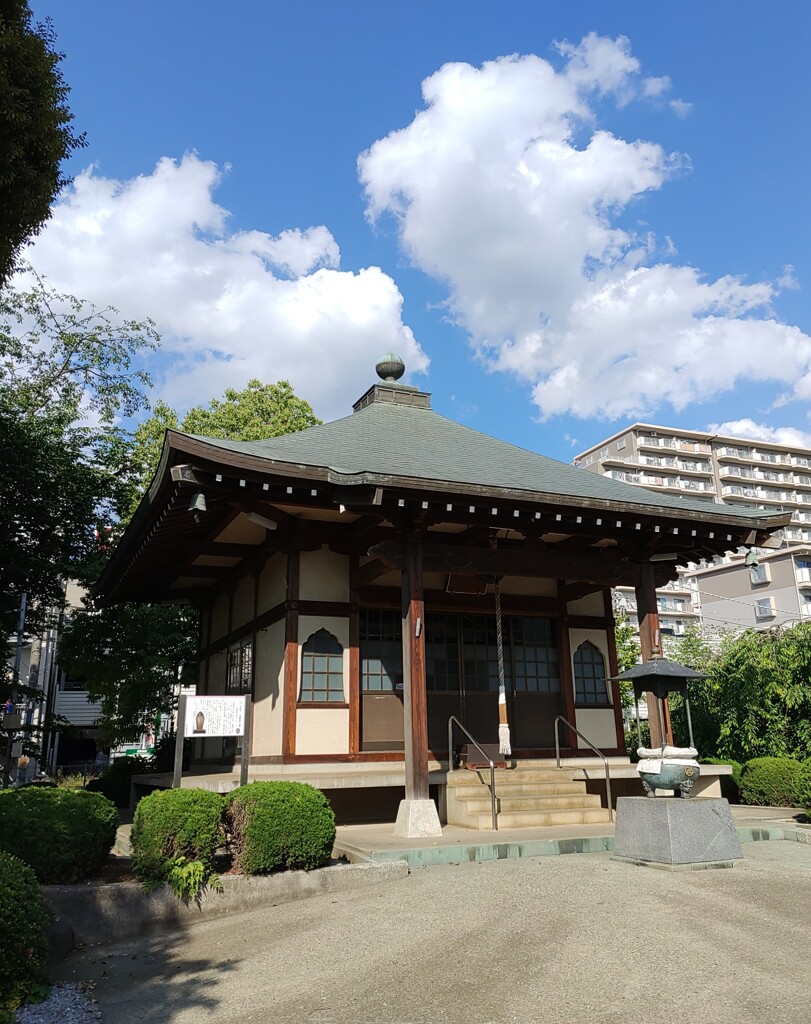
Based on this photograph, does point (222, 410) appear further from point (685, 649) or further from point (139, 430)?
point (685, 649)

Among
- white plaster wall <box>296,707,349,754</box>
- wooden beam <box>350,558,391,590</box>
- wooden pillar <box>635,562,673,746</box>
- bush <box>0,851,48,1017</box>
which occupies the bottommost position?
bush <box>0,851,48,1017</box>

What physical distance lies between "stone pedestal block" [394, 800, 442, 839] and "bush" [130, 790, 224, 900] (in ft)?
8.84

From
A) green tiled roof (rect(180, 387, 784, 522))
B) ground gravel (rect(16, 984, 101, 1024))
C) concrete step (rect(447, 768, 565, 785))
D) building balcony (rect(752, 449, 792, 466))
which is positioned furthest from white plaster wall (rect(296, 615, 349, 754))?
building balcony (rect(752, 449, 792, 466))

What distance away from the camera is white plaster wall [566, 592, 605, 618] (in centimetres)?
1414

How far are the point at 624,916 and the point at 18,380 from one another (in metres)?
22.7

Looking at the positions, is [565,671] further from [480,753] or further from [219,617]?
[219,617]

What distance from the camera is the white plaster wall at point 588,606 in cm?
1414

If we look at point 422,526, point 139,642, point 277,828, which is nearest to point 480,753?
point 422,526

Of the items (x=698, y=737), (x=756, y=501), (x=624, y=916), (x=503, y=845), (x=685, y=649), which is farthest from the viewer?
(x=756, y=501)

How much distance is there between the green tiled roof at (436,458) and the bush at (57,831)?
4.05 metres

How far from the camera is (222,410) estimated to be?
2800 cm

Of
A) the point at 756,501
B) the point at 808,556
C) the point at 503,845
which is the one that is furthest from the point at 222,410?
the point at 756,501

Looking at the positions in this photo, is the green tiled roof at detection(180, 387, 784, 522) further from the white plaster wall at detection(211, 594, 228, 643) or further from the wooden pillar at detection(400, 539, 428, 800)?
the white plaster wall at detection(211, 594, 228, 643)

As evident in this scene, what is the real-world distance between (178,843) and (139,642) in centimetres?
1525
